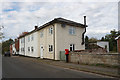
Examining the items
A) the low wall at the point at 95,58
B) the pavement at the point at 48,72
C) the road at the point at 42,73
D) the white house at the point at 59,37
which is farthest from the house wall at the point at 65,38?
the road at the point at 42,73

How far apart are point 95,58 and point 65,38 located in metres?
8.29

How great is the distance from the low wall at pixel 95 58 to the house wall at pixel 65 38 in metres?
3.67

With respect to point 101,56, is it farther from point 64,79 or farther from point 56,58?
point 56,58

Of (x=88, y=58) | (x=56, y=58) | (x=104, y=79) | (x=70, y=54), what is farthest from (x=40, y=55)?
(x=104, y=79)

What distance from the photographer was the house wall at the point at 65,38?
18.6 m

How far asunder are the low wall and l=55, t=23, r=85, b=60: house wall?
3.67 metres

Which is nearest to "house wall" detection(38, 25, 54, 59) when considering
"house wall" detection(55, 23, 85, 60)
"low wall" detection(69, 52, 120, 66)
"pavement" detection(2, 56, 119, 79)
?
"house wall" detection(55, 23, 85, 60)

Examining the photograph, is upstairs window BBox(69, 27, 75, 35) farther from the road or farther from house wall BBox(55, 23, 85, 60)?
the road

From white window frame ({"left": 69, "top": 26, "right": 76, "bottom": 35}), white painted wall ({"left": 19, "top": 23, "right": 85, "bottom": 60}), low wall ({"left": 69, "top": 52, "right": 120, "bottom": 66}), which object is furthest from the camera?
white window frame ({"left": 69, "top": 26, "right": 76, "bottom": 35})

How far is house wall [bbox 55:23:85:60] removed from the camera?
733 inches

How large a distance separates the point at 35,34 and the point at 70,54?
44.1 ft

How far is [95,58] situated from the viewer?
12.2 m

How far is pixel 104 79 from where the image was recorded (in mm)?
7109

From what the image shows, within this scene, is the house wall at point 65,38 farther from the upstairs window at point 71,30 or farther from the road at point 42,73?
the road at point 42,73
